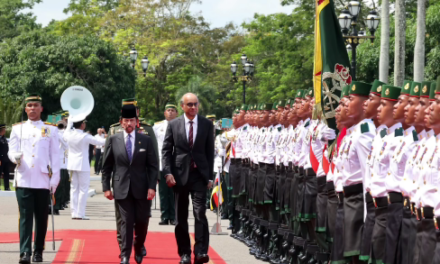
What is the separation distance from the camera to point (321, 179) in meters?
9.83

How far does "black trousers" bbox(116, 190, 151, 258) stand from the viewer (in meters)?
11.4

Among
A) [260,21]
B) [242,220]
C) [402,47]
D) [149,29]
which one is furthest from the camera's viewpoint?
[149,29]

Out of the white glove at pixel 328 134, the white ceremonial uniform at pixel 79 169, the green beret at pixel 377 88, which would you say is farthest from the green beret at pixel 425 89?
the white ceremonial uniform at pixel 79 169

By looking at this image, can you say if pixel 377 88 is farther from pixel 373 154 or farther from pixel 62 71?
pixel 62 71

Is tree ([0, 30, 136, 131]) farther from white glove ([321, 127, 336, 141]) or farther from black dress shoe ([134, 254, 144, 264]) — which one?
white glove ([321, 127, 336, 141])

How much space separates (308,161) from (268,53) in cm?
4507

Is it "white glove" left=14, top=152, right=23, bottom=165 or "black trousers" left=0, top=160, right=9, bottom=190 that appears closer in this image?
"white glove" left=14, top=152, right=23, bottom=165

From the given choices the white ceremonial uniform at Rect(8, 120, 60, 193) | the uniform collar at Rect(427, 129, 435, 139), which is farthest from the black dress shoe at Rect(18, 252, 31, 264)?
the uniform collar at Rect(427, 129, 435, 139)

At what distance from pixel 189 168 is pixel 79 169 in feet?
27.9

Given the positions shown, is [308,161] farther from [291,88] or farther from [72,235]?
[291,88]

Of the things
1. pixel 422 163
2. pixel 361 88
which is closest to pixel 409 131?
pixel 422 163

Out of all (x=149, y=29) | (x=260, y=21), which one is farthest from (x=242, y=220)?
(x=149, y=29)

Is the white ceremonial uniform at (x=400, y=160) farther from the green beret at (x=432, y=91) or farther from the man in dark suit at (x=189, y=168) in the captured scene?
the man in dark suit at (x=189, y=168)

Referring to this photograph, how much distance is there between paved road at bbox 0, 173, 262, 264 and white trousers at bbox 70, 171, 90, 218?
0.28 m
